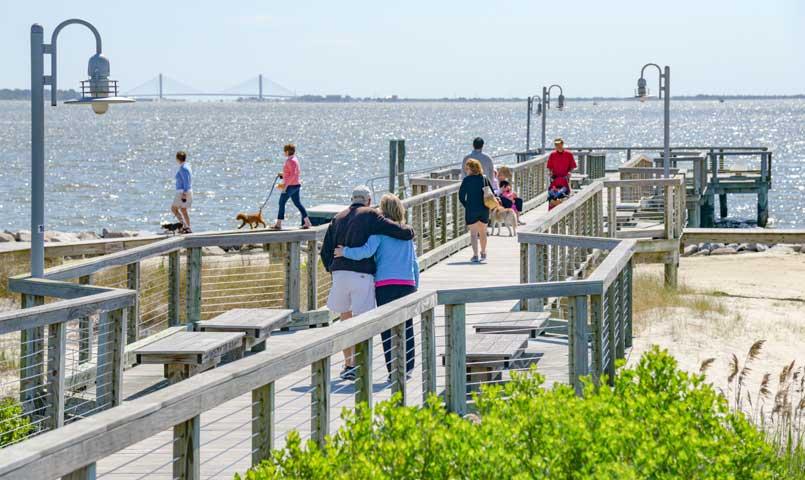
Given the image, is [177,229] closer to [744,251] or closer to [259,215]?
[259,215]

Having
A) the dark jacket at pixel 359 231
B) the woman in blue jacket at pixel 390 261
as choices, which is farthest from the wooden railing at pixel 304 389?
the dark jacket at pixel 359 231

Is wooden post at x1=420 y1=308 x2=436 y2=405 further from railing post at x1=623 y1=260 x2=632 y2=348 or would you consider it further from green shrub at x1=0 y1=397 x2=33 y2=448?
railing post at x1=623 y1=260 x2=632 y2=348

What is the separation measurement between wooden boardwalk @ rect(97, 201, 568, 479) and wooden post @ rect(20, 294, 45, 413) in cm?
68

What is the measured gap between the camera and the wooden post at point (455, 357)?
8.22 metres

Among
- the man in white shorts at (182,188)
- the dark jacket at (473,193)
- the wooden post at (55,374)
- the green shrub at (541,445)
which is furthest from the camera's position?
the man in white shorts at (182,188)

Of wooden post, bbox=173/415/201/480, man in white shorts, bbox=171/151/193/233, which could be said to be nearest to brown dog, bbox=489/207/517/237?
man in white shorts, bbox=171/151/193/233

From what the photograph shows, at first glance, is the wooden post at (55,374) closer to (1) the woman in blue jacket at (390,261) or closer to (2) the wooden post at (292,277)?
(1) the woman in blue jacket at (390,261)

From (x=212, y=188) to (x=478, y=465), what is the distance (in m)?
72.2

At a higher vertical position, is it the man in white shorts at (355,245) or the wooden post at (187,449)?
the man in white shorts at (355,245)

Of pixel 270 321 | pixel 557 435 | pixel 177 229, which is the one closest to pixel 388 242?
pixel 270 321

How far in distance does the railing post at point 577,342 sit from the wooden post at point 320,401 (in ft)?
10.3

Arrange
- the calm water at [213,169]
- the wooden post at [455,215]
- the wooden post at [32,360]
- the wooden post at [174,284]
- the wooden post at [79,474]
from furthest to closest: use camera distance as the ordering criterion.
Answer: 1. the calm water at [213,169]
2. the wooden post at [455,215]
3. the wooden post at [174,284]
4. the wooden post at [32,360]
5. the wooden post at [79,474]

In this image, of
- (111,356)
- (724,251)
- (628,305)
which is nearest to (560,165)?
(628,305)

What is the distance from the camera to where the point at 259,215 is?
29547 millimetres
